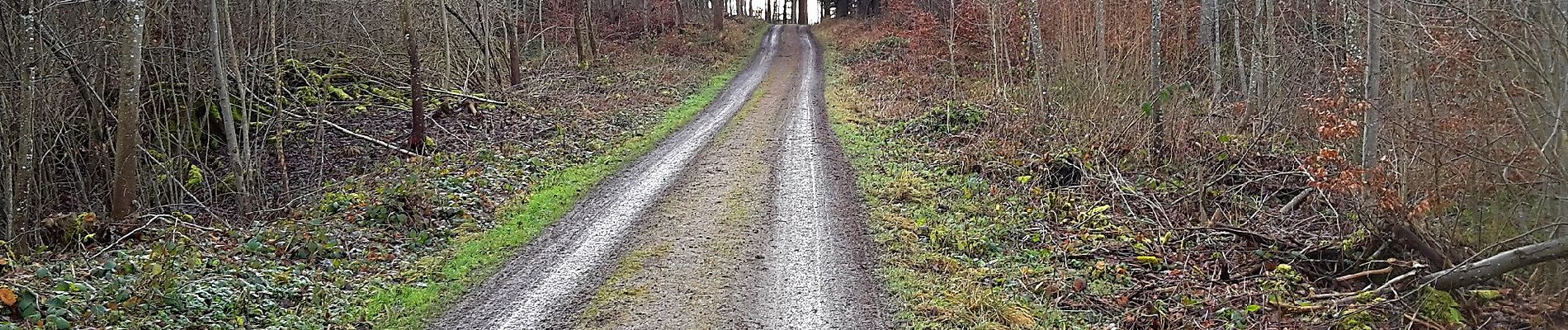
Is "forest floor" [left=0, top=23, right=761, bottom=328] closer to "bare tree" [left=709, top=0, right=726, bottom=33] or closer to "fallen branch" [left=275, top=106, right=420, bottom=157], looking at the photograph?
"fallen branch" [left=275, top=106, right=420, bottom=157]

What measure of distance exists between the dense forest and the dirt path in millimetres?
50

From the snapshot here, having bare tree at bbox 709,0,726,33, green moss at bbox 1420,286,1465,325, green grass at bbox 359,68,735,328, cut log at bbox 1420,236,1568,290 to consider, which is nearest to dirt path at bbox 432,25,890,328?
green grass at bbox 359,68,735,328

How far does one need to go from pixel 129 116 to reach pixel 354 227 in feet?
9.46

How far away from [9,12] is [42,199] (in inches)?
124

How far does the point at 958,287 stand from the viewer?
8031mm

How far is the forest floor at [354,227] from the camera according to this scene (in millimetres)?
6988

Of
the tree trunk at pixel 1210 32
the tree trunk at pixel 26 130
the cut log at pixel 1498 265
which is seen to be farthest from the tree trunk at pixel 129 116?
the tree trunk at pixel 1210 32

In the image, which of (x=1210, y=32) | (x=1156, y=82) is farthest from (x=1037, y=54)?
(x=1210, y=32)

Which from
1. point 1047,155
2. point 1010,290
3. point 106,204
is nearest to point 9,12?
point 106,204

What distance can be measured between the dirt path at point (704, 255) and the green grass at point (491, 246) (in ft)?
0.67

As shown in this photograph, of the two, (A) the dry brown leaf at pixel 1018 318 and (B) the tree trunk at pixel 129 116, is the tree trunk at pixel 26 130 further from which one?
(A) the dry brown leaf at pixel 1018 318

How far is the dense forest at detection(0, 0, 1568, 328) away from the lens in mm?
7105

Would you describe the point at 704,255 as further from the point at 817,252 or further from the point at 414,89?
the point at 414,89

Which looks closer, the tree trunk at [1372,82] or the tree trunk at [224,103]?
the tree trunk at [1372,82]
